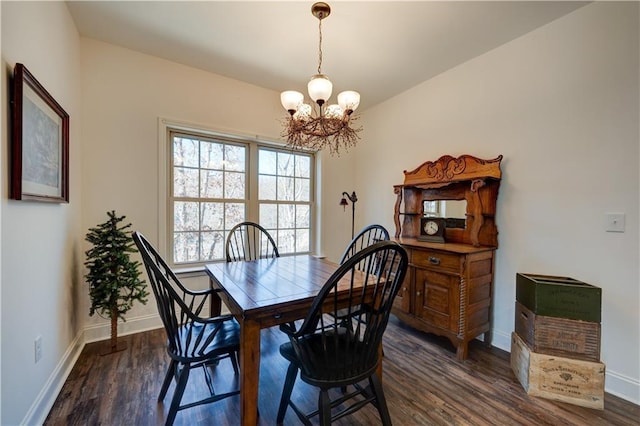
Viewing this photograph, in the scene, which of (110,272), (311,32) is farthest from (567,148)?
(110,272)

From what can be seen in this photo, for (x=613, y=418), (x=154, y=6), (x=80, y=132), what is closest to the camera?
(x=613, y=418)

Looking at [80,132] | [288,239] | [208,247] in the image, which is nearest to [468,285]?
[288,239]

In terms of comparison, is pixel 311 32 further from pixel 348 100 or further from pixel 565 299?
pixel 565 299

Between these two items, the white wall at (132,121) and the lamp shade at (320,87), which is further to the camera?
the white wall at (132,121)

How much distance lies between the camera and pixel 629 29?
70.9 inches

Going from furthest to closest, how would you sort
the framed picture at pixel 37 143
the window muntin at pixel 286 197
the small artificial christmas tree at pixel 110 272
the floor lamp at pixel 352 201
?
Answer: the floor lamp at pixel 352 201 → the window muntin at pixel 286 197 → the small artificial christmas tree at pixel 110 272 → the framed picture at pixel 37 143

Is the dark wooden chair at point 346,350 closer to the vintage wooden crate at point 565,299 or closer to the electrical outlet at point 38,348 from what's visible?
the vintage wooden crate at point 565,299

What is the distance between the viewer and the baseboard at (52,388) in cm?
143

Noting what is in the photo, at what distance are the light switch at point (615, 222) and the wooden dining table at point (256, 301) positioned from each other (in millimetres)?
1866

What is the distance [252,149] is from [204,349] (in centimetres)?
248

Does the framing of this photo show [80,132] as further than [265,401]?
Yes

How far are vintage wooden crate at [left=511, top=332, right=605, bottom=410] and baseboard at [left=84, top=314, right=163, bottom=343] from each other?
318cm

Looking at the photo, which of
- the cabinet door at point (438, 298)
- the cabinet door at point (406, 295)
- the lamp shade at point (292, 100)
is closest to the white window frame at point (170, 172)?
the lamp shade at point (292, 100)

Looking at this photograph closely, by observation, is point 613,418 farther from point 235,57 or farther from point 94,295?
point 235,57
